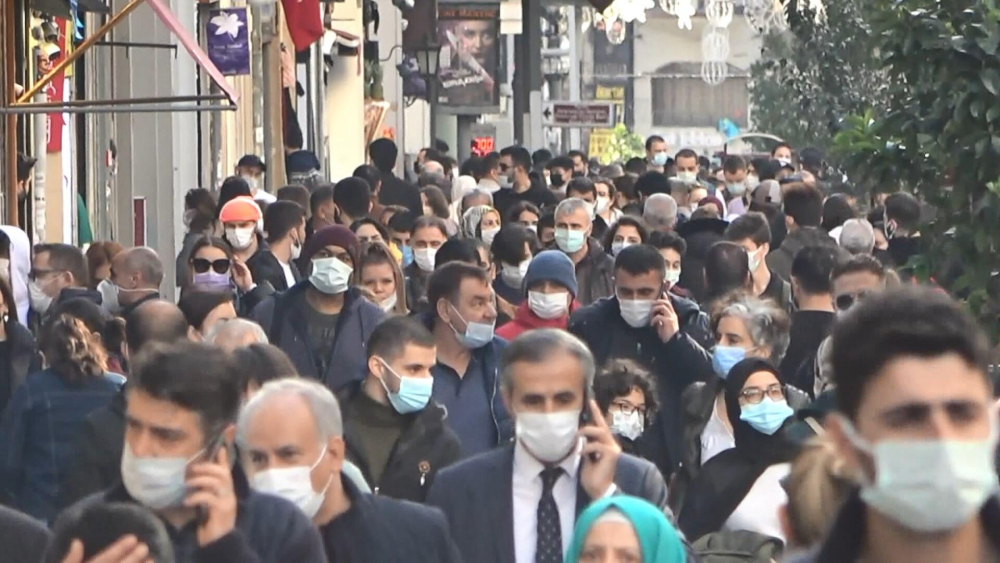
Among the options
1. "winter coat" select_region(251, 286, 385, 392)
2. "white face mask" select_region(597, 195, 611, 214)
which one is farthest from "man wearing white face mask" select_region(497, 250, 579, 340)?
"white face mask" select_region(597, 195, 611, 214)

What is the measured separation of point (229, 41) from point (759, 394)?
14861 millimetres

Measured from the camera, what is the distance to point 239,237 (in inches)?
549

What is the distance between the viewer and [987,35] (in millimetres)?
9164

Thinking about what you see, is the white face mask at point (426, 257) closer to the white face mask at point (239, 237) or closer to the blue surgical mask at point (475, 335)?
the white face mask at point (239, 237)

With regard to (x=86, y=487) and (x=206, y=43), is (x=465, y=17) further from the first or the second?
(x=86, y=487)

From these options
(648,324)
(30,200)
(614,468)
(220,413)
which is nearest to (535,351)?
(614,468)

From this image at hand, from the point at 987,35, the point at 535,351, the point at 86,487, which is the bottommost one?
the point at 86,487

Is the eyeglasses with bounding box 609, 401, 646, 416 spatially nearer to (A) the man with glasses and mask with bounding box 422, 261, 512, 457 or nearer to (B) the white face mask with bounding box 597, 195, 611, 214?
(A) the man with glasses and mask with bounding box 422, 261, 512, 457

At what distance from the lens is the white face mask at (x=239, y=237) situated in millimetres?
13930

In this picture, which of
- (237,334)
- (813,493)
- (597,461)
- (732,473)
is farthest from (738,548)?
(813,493)

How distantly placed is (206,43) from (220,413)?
18166mm

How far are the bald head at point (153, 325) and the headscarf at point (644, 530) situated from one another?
132 inches

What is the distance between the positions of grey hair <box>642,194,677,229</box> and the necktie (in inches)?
387

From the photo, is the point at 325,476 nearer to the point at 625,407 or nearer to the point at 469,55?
the point at 625,407
